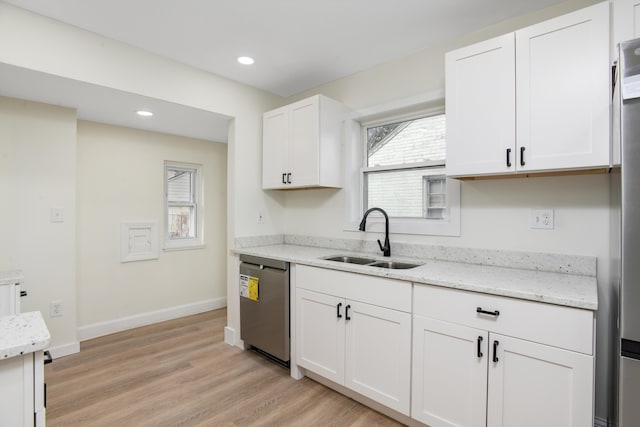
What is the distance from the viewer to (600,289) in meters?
1.77

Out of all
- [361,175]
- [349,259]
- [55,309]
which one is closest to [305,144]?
[361,175]

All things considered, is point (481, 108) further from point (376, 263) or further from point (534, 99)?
point (376, 263)

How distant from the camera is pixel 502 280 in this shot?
1687 mm

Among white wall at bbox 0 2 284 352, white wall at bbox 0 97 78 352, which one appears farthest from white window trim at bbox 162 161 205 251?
white wall at bbox 0 2 284 352

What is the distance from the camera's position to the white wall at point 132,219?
3217mm

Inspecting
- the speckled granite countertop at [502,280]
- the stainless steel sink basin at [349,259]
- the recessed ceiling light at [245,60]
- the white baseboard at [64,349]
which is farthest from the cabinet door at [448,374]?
the white baseboard at [64,349]

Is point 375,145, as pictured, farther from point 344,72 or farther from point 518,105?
point 518,105

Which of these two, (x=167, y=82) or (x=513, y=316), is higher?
(x=167, y=82)

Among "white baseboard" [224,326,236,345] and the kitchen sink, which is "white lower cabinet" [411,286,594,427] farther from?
"white baseboard" [224,326,236,345]

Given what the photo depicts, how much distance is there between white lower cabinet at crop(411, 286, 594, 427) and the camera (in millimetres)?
1354

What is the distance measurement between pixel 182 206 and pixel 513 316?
3.65m

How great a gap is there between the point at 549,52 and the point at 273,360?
2.86 m

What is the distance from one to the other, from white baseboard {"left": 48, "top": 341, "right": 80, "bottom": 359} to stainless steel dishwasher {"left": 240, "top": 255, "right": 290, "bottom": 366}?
1.47 meters

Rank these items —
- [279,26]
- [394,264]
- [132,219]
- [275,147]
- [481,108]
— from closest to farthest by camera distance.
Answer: [481,108]
[279,26]
[394,264]
[275,147]
[132,219]
